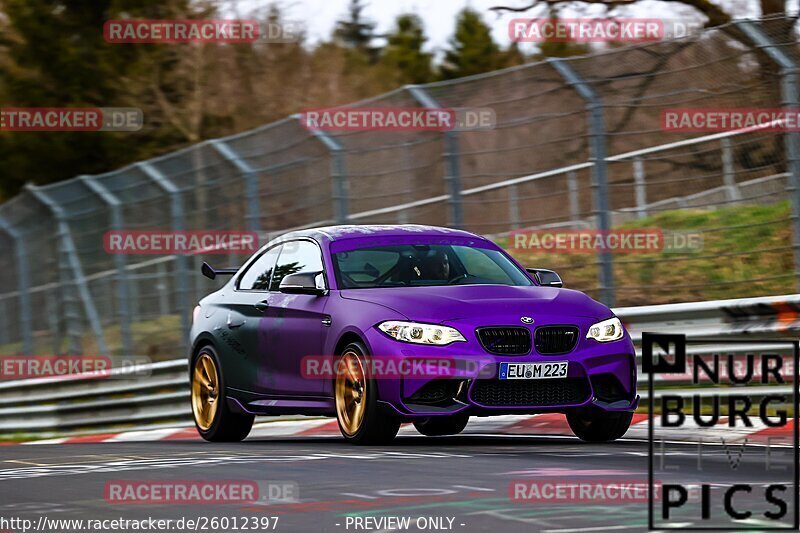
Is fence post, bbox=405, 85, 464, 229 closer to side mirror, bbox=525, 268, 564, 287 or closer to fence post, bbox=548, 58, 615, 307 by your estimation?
fence post, bbox=548, 58, 615, 307

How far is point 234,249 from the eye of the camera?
58.7 ft

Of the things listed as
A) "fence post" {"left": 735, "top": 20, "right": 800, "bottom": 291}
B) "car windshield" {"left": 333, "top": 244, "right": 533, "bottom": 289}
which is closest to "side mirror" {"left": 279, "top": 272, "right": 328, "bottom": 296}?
"car windshield" {"left": 333, "top": 244, "right": 533, "bottom": 289}

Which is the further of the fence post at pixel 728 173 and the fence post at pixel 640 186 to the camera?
the fence post at pixel 640 186

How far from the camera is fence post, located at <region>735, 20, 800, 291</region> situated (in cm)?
1148

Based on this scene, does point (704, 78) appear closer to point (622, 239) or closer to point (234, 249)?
point (622, 239)

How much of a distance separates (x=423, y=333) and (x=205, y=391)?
3281 millimetres

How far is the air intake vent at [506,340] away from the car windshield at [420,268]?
108 centimetres

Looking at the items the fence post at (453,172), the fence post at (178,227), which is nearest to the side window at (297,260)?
the fence post at (453,172)

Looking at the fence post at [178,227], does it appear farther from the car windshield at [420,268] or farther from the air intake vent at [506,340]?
the air intake vent at [506,340]

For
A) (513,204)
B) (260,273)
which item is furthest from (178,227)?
(260,273)

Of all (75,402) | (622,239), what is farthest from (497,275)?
(75,402)

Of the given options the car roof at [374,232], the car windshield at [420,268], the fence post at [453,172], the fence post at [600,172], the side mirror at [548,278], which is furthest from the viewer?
the fence post at [453,172]

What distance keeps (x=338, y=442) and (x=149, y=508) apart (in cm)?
402

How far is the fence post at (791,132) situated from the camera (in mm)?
11484
